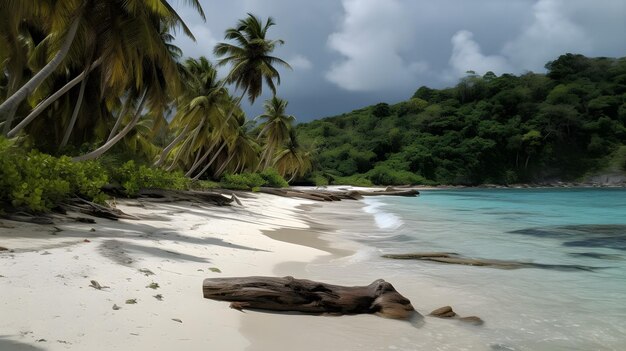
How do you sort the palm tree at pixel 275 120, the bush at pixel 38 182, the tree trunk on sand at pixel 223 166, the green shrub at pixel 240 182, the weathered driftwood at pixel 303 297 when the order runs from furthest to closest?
1. the palm tree at pixel 275 120
2. the tree trunk on sand at pixel 223 166
3. the green shrub at pixel 240 182
4. the bush at pixel 38 182
5. the weathered driftwood at pixel 303 297

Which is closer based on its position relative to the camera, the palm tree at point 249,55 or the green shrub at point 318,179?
the palm tree at point 249,55

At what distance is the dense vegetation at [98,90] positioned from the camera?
334 inches

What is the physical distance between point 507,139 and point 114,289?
8880cm

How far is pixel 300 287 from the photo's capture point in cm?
386

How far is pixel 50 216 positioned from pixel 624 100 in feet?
323

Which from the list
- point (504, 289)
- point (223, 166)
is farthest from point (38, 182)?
point (223, 166)

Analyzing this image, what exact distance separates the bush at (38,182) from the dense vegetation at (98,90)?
20mm

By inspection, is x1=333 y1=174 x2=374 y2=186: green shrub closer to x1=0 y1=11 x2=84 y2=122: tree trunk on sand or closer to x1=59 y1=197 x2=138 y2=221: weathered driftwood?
x1=0 y1=11 x2=84 y2=122: tree trunk on sand

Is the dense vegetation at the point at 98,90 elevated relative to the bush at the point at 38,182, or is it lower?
elevated

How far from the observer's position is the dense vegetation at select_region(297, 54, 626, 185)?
79.7m

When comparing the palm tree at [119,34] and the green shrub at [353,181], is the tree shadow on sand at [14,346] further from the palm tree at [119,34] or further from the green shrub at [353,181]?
the green shrub at [353,181]

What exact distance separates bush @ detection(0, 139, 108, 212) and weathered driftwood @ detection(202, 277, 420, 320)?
4409mm

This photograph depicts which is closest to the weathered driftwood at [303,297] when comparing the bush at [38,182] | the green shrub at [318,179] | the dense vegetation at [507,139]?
the bush at [38,182]

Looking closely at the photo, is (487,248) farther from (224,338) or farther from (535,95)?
(535,95)
